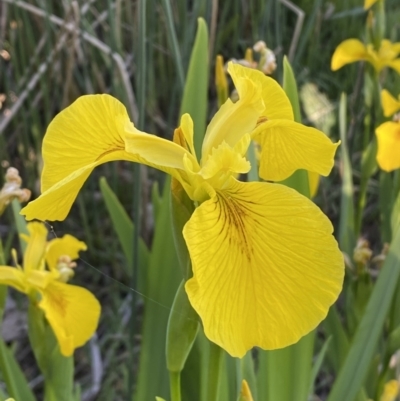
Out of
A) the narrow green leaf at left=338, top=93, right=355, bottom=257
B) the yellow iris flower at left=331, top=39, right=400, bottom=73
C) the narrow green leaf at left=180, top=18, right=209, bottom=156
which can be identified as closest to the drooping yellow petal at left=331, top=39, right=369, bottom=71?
the yellow iris flower at left=331, top=39, right=400, bottom=73

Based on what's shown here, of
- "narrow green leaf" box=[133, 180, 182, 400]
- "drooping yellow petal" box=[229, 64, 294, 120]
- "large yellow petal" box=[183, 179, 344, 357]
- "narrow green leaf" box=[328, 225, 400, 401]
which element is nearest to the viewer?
"large yellow petal" box=[183, 179, 344, 357]

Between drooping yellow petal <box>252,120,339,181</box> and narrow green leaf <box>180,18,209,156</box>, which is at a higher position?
narrow green leaf <box>180,18,209,156</box>

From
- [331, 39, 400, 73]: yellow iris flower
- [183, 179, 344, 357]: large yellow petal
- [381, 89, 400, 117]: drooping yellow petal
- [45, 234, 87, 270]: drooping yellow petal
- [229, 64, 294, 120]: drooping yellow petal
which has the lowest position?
[45, 234, 87, 270]: drooping yellow petal

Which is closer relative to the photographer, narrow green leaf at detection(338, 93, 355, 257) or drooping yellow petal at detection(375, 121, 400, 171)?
drooping yellow petal at detection(375, 121, 400, 171)

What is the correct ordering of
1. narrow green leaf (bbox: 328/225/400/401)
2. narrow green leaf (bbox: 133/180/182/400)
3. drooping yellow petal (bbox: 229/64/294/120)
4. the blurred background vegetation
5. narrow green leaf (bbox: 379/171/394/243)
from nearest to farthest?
drooping yellow petal (bbox: 229/64/294/120)
narrow green leaf (bbox: 328/225/400/401)
narrow green leaf (bbox: 133/180/182/400)
narrow green leaf (bbox: 379/171/394/243)
the blurred background vegetation

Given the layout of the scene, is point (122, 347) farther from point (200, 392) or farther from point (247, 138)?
point (247, 138)

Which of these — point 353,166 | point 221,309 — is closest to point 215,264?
point 221,309

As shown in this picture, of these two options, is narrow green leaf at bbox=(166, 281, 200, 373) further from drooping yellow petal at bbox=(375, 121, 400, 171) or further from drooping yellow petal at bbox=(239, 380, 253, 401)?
drooping yellow petal at bbox=(375, 121, 400, 171)
